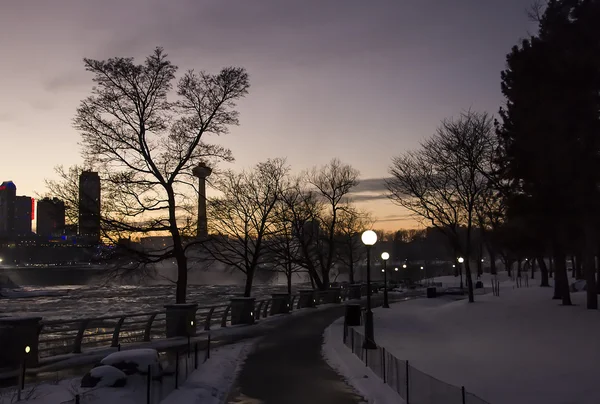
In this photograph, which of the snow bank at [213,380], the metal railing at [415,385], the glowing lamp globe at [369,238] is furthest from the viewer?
the glowing lamp globe at [369,238]

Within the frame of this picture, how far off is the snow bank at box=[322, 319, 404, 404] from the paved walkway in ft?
0.83

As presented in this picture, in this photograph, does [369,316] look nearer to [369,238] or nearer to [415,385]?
[369,238]

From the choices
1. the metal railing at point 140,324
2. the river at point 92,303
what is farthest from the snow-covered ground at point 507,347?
the river at point 92,303

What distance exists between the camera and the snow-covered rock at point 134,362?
9953mm

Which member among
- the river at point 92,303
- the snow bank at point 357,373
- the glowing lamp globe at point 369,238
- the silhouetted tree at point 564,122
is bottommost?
the river at point 92,303

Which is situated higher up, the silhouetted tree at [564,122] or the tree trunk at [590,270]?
the silhouetted tree at [564,122]

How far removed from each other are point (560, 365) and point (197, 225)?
1717 cm

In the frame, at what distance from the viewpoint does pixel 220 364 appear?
15375mm

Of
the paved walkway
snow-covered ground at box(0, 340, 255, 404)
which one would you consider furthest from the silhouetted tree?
snow-covered ground at box(0, 340, 255, 404)

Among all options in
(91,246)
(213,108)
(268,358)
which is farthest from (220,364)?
(213,108)

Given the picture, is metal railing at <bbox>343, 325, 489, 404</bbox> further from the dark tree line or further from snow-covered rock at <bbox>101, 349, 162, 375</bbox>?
the dark tree line

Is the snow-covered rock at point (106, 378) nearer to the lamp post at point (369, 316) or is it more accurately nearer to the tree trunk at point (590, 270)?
the lamp post at point (369, 316)

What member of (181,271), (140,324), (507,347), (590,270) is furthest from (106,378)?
(140,324)

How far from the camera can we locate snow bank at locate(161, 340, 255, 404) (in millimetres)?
10922
